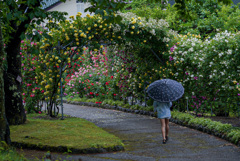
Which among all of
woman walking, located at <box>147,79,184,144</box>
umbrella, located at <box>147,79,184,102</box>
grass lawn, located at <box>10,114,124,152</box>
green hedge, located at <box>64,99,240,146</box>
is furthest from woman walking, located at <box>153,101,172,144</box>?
green hedge, located at <box>64,99,240,146</box>

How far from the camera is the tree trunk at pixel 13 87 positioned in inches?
319

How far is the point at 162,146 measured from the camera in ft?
22.2

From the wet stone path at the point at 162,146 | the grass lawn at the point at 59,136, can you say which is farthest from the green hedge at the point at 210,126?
the grass lawn at the point at 59,136

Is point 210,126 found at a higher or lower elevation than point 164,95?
lower

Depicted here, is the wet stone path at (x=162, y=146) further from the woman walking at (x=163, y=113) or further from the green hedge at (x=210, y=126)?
the woman walking at (x=163, y=113)

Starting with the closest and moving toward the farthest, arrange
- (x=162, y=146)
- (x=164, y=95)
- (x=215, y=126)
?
(x=162, y=146), (x=164, y=95), (x=215, y=126)

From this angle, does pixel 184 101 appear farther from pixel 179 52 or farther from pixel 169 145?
pixel 169 145

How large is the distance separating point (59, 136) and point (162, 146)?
7.33 feet

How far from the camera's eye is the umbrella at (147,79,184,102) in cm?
687

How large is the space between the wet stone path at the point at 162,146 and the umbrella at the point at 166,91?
1012 mm

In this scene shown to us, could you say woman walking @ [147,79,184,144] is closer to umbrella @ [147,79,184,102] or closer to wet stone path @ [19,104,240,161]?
umbrella @ [147,79,184,102]

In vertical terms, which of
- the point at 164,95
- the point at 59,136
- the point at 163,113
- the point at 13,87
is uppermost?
the point at 13,87

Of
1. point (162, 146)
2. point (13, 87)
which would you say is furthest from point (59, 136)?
point (162, 146)

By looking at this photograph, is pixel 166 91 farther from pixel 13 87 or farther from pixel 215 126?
pixel 13 87
